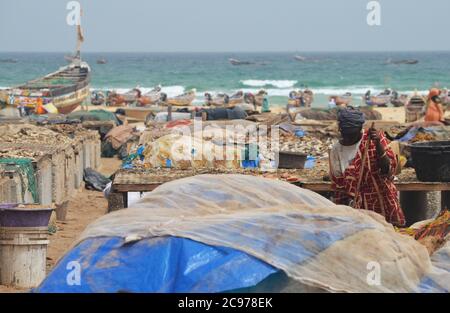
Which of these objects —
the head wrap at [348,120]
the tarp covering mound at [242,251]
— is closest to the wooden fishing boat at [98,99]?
the head wrap at [348,120]

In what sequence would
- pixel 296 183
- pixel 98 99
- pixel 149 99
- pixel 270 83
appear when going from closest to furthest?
pixel 296 183 < pixel 149 99 < pixel 98 99 < pixel 270 83

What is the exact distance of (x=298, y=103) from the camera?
119 ft

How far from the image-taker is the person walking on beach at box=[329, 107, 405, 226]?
6.24 m

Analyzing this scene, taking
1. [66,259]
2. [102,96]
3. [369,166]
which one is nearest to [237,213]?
[66,259]

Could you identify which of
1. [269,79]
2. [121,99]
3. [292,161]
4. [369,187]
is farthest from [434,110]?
[269,79]

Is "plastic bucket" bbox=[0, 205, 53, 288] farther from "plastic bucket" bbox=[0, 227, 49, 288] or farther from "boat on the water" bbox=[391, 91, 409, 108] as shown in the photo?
"boat on the water" bbox=[391, 91, 409, 108]

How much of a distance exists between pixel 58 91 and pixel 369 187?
22750 millimetres

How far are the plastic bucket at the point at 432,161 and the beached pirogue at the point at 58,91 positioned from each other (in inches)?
668

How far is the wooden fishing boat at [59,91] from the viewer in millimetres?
24656

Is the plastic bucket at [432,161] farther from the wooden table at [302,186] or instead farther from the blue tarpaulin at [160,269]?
the blue tarpaulin at [160,269]

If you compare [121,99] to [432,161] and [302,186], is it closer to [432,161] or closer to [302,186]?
[302,186]

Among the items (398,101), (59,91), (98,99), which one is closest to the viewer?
(59,91)

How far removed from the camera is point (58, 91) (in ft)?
92.3

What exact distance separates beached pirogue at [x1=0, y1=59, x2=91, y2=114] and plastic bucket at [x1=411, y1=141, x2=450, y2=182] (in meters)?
17.0
